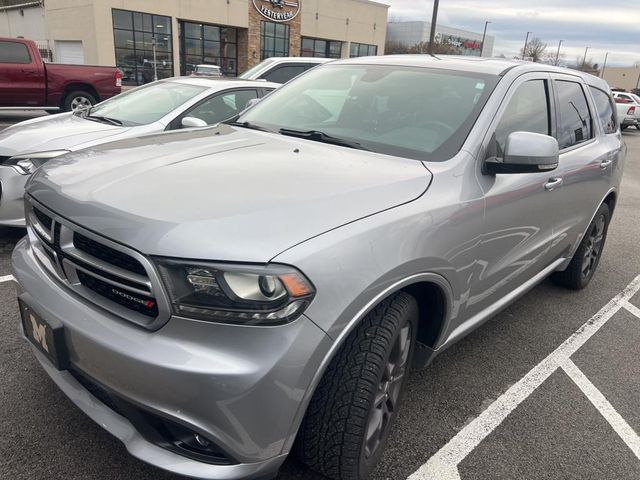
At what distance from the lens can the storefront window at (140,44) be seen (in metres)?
25.1

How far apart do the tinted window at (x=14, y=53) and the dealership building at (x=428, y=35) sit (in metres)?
67.4

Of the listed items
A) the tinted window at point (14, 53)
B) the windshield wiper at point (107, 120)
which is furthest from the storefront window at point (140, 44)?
the windshield wiper at point (107, 120)

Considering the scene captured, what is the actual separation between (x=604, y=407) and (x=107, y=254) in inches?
107

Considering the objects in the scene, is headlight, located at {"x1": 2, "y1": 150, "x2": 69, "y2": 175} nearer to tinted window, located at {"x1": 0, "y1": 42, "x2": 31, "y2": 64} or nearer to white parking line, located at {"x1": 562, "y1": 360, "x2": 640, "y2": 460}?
white parking line, located at {"x1": 562, "y1": 360, "x2": 640, "y2": 460}

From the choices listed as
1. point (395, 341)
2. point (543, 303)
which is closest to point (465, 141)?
point (395, 341)

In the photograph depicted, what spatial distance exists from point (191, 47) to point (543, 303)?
92.5 feet

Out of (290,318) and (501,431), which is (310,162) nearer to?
(290,318)

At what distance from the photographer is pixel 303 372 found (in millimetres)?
1682

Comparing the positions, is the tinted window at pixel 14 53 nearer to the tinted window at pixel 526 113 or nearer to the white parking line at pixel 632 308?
the tinted window at pixel 526 113

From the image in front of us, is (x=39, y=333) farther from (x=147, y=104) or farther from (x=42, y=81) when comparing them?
(x=42, y=81)

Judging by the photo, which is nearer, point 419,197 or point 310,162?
point 419,197

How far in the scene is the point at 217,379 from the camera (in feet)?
5.23

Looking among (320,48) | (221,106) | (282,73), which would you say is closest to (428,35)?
(320,48)

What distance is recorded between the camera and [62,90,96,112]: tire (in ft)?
40.1
